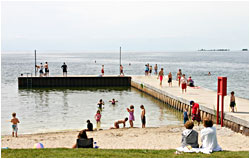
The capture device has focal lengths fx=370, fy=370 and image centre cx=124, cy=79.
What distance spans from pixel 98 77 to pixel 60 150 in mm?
31568

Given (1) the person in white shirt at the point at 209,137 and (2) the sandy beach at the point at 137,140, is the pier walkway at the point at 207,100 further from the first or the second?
(1) the person in white shirt at the point at 209,137

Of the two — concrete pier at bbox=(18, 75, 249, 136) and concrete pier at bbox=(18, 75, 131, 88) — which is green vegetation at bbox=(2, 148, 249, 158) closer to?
concrete pier at bbox=(18, 75, 249, 136)

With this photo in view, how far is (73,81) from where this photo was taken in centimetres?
4228

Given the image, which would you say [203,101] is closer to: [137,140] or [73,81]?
[137,140]

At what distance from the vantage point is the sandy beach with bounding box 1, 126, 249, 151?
1398cm

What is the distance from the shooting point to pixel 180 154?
33.8 ft

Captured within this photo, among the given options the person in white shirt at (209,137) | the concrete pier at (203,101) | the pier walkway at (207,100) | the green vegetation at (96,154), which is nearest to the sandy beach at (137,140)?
the concrete pier at (203,101)

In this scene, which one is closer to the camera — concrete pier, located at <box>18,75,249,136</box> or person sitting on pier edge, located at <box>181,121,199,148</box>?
person sitting on pier edge, located at <box>181,121,199,148</box>

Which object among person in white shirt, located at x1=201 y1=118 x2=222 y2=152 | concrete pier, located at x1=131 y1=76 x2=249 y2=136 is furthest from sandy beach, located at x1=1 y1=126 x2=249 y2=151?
person in white shirt, located at x1=201 y1=118 x2=222 y2=152

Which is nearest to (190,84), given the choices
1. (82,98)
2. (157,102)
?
(157,102)

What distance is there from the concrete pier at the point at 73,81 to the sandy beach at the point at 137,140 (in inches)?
988

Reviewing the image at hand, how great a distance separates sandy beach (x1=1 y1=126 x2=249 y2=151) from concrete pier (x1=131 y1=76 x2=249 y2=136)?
0.52m

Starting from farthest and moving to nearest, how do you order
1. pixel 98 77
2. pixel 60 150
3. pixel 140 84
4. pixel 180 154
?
pixel 98 77 → pixel 140 84 → pixel 60 150 → pixel 180 154

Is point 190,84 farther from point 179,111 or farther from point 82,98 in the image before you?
point 82,98
